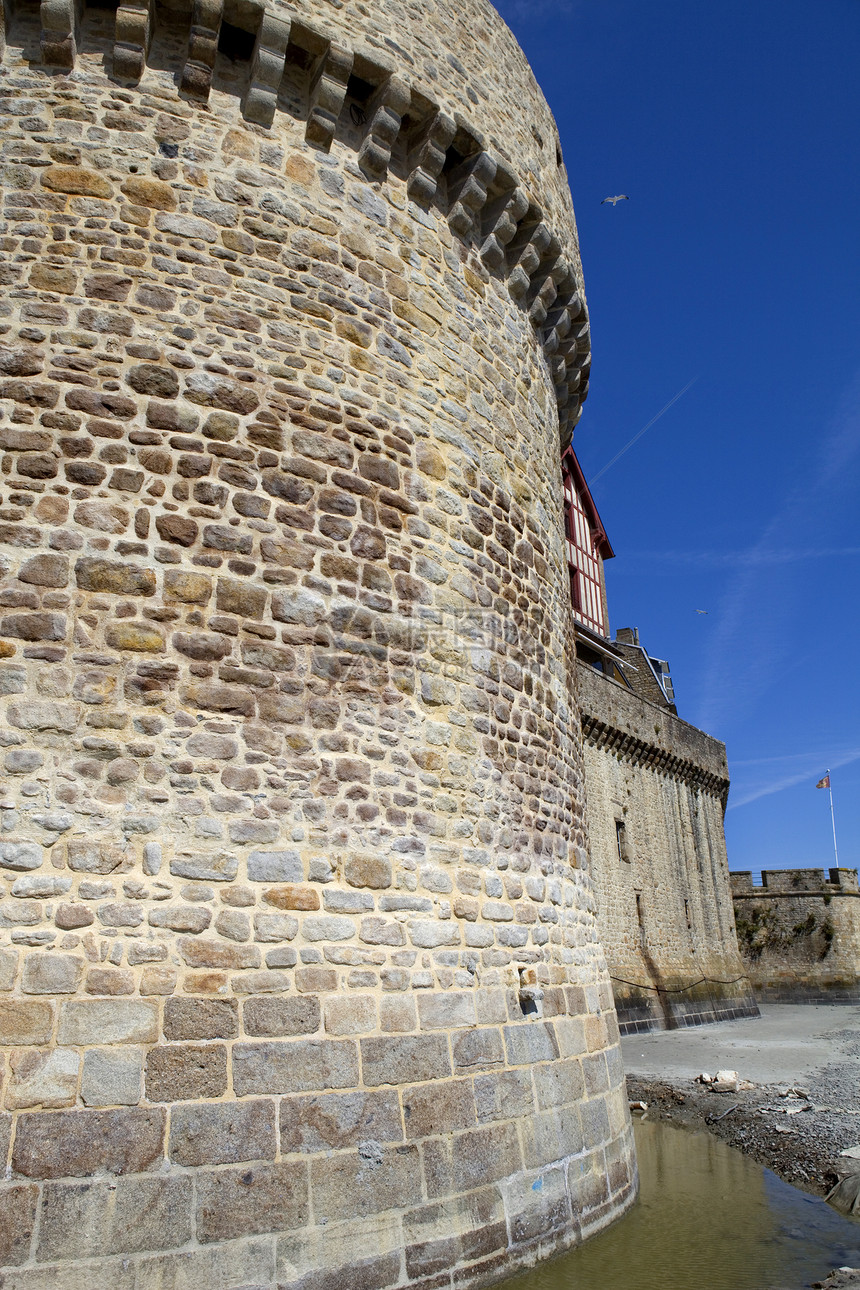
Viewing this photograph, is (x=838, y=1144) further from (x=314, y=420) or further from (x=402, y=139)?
(x=402, y=139)

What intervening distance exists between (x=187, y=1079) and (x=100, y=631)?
173 cm

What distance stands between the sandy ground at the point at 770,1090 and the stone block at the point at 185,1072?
15.0 feet

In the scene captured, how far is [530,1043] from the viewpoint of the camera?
4418mm

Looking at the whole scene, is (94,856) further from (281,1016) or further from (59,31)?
(59,31)

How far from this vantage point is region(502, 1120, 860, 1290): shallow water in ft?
13.3

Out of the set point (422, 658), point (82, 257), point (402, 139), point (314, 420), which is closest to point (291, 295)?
point (314, 420)

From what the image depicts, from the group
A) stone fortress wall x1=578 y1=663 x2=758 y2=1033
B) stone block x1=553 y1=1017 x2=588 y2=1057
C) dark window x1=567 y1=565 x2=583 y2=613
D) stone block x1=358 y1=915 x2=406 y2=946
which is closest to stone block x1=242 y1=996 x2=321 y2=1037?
stone block x1=358 y1=915 x2=406 y2=946

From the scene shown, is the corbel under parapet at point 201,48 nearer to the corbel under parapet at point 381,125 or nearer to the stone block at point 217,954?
the corbel under parapet at point 381,125

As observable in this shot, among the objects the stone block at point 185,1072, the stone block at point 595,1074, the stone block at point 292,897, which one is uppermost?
the stone block at point 292,897

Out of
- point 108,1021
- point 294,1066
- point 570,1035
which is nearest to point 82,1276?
point 108,1021

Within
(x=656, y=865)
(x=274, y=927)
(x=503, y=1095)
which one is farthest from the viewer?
(x=656, y=865)

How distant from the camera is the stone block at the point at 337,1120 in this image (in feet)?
11.1

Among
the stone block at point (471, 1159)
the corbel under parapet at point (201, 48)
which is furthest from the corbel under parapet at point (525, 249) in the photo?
the stone block at point (471, 1159)

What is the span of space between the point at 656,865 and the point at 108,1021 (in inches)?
597
